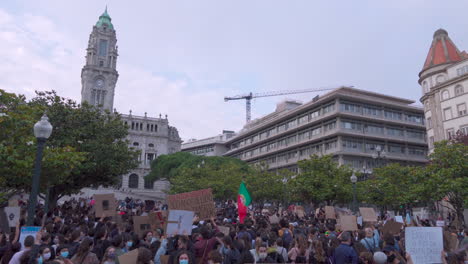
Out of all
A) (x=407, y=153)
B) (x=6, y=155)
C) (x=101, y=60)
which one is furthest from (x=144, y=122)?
(x=6, y=155)

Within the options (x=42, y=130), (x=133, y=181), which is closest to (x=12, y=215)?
(x=42, y=130)

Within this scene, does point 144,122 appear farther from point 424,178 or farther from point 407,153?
point 424,178

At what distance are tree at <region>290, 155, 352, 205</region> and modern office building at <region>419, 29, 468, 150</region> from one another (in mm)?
15162

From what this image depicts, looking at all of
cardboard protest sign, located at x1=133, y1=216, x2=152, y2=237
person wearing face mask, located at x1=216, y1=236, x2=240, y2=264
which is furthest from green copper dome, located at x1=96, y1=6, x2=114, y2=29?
person wearing face mask, located at x1=216, y1=236, x2=240, y2=264

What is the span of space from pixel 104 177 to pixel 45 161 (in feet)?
37.6

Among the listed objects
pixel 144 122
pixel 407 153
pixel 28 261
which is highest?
pixel 144 122

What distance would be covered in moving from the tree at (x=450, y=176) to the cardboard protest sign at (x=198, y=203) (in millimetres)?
20789

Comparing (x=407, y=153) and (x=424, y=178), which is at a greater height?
(x=407, y=153)

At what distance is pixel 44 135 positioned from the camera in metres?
9.69

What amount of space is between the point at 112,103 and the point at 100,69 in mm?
9119

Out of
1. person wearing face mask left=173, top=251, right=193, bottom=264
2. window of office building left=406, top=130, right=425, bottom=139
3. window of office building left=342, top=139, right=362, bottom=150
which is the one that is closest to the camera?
person wearing face mask left=173, top=251, right=193, bottom=264

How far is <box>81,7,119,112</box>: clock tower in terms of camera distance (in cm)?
9000

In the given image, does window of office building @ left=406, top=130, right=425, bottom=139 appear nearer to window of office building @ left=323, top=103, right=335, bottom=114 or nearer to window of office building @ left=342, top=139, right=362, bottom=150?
window of office building @ left=342, top=139, right=362, bottom=150

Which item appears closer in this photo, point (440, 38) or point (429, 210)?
point (429, 210)
